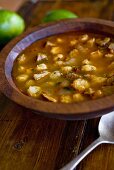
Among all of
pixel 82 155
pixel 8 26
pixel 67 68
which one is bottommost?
pixel 82 155

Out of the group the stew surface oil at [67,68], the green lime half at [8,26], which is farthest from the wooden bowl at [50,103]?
the green lime half at [8,26]

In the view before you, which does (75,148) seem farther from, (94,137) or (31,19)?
(31,19)

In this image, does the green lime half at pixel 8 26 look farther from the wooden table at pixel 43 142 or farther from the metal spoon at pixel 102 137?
the metal spoon at pixel 102 137

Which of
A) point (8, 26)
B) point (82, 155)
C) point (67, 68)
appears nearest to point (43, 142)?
point (82, 155)

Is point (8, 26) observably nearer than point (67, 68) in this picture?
No

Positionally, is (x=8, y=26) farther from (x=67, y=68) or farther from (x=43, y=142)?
(x=43, y=142)

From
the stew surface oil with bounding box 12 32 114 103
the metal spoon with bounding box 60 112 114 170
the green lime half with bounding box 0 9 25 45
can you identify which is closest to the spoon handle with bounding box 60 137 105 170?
the metal spoon with bounding box 60 112 114 170

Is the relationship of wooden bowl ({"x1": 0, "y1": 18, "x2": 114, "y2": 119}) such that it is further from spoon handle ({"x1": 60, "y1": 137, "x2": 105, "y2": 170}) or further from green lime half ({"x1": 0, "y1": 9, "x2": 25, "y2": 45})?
green lime half ({"x1": 0, "y1": 9, "x2": 25, "y2": 45})
